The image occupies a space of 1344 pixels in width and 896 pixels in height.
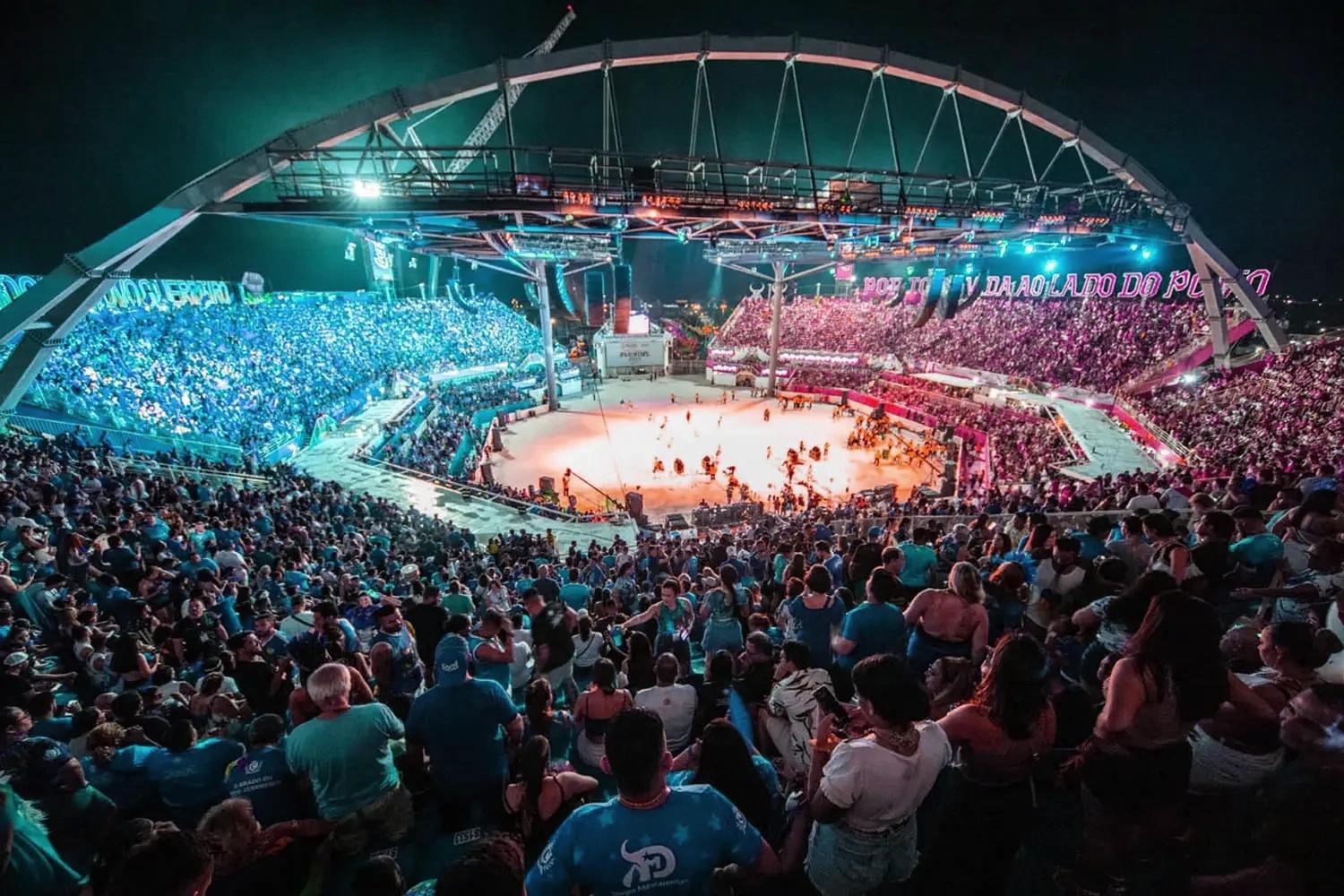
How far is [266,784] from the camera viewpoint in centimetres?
305

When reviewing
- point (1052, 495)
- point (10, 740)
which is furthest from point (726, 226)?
point (10, 740)

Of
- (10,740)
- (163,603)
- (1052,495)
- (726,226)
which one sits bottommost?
(1052,495)

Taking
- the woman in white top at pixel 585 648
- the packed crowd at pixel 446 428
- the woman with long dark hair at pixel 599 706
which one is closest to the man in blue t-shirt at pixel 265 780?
the woman with long dark hair at pixel 599 706

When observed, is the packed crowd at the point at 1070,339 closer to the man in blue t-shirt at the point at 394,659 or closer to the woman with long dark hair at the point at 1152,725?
the woman with long dark hair at the point at 1152,725

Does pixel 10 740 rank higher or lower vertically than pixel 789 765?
higher

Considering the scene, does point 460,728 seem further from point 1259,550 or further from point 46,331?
point 46,331

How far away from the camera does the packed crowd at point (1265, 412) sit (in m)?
15.7

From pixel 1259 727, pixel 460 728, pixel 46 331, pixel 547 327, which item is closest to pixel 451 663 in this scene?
pixel 460 728

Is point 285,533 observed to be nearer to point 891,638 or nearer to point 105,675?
point 105,675

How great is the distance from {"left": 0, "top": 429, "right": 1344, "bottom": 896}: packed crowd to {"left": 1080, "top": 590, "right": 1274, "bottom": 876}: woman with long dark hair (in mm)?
11

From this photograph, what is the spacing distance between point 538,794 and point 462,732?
0.72 metres

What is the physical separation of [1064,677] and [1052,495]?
491 inches

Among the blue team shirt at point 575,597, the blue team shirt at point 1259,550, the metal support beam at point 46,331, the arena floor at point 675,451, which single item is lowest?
the arena floor at point 675,451

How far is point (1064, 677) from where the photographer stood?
4.30 m
